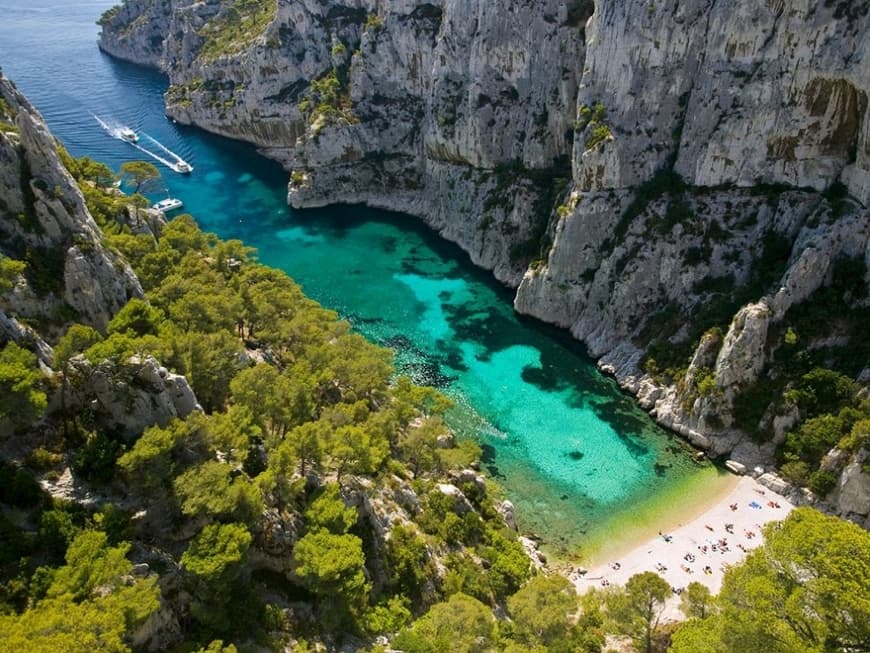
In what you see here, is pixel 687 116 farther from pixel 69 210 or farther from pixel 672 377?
pixel 69 210

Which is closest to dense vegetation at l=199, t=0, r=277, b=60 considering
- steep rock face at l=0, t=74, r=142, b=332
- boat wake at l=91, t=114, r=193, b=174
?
boat wake at l=91, t=114, r=193, b=174

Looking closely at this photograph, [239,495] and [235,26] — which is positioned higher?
[235,26]

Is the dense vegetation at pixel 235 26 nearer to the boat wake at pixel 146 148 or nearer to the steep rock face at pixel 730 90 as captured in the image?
the boat wake at pixel 146 148

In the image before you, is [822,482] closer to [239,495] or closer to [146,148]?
[239,495]

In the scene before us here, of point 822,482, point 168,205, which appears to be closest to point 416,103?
point 168,205

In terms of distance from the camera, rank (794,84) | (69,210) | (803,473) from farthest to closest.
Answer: (794,84)
(803,473)
(69,210)

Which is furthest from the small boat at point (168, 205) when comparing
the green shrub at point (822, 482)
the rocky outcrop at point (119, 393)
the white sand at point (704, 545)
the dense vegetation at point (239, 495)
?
the green shrub at point (822, 482)

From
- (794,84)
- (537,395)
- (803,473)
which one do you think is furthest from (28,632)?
(794,84)
